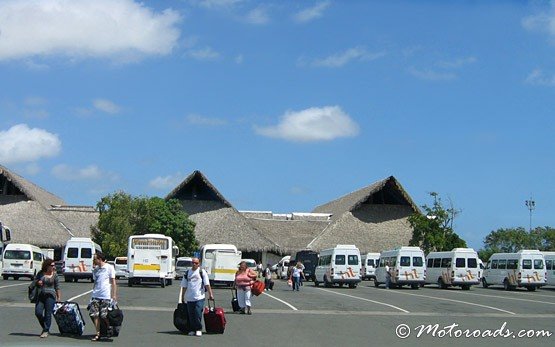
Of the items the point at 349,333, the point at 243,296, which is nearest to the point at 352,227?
the point at 243,296

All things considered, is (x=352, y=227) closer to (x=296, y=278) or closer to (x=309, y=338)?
(x=296, y=278)

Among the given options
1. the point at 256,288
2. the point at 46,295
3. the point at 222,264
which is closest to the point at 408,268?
the point at 222,264

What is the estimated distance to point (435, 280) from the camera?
164 feet

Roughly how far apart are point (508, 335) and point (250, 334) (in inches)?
237

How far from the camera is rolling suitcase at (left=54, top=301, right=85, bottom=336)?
16.2m

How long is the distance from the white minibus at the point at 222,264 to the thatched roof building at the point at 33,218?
89.3ft

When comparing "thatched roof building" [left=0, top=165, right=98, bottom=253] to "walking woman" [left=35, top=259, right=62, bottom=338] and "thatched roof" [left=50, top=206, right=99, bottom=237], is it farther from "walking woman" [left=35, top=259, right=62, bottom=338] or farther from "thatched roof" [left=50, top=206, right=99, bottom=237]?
"walking woman" [left=35, top=259, right=62, bottom=338]

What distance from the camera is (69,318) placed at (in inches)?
638

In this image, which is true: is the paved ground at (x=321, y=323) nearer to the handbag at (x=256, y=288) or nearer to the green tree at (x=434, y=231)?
the handbag at (x=256, y=288)

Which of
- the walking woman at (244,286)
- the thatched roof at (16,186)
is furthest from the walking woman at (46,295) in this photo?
the thatched roof at (16,186)

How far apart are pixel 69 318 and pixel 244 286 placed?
7614 millimetres

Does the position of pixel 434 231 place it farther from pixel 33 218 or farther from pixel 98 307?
pixel 98 307

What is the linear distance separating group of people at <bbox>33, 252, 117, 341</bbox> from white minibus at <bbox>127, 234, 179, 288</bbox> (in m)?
23.8

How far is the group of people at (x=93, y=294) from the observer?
15766 millimetres
